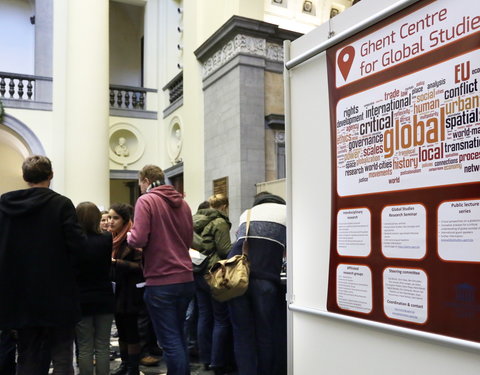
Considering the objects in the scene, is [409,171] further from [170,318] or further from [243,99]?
[243,99]

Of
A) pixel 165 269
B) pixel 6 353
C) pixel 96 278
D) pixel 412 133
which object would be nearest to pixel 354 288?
pixel 412 133

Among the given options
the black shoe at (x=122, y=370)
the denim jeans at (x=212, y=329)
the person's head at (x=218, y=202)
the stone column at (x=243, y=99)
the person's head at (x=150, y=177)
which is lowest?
the black shoe at (x=122, y=370)

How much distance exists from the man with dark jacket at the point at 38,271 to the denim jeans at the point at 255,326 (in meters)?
1.18

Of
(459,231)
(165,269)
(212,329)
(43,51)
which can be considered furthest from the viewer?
(43,51)

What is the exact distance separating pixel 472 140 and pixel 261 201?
2.23 meters

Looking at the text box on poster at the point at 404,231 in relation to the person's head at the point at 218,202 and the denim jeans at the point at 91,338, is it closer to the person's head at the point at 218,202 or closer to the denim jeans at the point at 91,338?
the denim jeans at the point at 91,338

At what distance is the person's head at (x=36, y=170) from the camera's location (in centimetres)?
306

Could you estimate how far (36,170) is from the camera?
3.07 m

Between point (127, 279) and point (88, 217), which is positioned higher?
point (88, 217)

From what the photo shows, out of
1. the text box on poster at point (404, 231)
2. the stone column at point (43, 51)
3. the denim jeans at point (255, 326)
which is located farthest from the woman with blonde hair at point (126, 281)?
the stone column at point (43, 51)

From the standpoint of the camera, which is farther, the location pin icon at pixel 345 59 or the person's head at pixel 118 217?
the person's head at pixel 118 217

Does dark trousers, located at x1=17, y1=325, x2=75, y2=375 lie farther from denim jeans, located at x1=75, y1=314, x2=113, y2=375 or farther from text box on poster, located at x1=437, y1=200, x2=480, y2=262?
text box on poster, located at x1=437, y1=200, x2=480, y2=262

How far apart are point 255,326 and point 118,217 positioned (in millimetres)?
1438

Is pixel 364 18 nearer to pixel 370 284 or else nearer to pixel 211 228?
pixel 370 284
